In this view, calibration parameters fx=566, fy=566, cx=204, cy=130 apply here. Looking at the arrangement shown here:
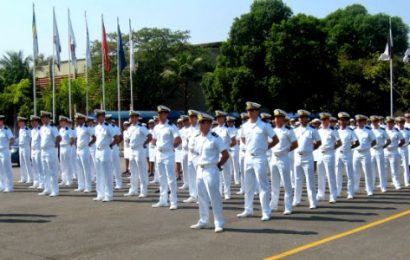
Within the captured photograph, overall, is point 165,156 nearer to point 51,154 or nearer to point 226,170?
point 226,170

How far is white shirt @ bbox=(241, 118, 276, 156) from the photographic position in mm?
10305

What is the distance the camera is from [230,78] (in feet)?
130

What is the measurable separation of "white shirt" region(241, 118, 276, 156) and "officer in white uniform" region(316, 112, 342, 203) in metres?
2.67

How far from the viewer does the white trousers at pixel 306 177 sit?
11.5m

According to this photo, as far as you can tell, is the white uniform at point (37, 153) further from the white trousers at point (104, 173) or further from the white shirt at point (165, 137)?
the white shirt at point (165, 137)

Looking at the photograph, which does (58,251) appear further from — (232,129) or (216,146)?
(232,129)

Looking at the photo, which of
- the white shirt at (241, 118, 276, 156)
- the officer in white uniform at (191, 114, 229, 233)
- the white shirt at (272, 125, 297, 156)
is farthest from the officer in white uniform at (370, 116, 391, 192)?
the officer in white uniform at (191, 114, 229, 233)

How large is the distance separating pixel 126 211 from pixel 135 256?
4.08 metres

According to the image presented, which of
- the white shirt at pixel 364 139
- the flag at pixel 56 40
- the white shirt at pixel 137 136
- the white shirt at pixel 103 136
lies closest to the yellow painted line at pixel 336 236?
the white shirt at pixel 364 139

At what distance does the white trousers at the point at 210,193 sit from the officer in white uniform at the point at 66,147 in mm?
7555

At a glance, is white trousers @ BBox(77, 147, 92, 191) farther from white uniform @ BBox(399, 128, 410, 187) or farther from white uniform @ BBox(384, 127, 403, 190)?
white uniform @ BBox(399, 128, 410, 187)

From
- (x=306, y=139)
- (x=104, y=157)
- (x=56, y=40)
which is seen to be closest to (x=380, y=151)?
(x=306, y=139)

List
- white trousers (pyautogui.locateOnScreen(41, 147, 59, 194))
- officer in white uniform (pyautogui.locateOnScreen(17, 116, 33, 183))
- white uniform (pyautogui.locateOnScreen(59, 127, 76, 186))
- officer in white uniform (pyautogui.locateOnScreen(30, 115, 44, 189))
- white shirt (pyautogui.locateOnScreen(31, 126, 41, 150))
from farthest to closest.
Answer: officer in white uniform (pyautogui.locateOnScreen(17, 116, 33, 183)), white uniform (pyautogui.locateOnScreen(59, 127, 76, 186)), officer in white uniform (pyautogui.locateOnScreen(30, 115, 44, 189)), white shirt (pyautogui.locateOnScreen(31, 126, 41, 150)), white trousers (pyautogui.locateOnScreen(41, 147, 59, 194))

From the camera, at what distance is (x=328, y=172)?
12.5 m
